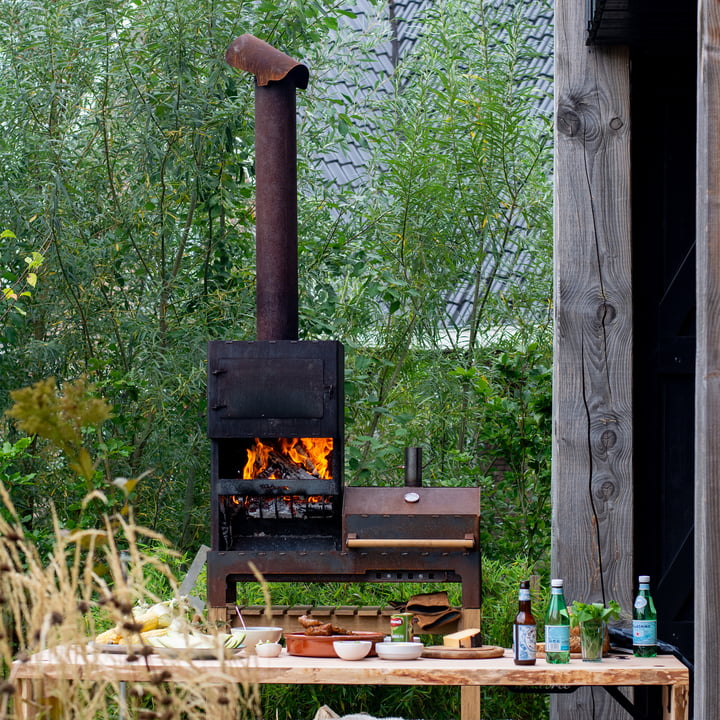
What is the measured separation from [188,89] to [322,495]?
215cm

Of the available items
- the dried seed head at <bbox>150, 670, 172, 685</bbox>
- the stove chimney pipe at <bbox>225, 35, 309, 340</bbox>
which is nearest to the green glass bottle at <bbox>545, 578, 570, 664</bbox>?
the stove chimney pipe at <bbox>225, 35, 309, 340</bbox>

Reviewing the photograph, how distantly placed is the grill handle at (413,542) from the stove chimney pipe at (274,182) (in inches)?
32.6

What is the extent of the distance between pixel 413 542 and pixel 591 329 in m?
0.98

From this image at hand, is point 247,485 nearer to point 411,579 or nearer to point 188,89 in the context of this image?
point 411,579

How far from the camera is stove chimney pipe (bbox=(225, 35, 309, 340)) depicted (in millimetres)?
4285

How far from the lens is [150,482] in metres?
5.21

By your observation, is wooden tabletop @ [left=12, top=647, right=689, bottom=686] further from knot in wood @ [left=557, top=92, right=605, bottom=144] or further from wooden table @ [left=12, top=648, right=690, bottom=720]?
knot in wood @ [left=557, top=92, right=605, bottom=144]

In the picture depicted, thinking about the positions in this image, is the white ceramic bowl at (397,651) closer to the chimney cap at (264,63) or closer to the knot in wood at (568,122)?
the knot in wood at (568,122)

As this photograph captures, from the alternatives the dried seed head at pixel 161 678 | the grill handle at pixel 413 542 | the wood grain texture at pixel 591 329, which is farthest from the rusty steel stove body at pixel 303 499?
the dried seed head at pixel 161 678

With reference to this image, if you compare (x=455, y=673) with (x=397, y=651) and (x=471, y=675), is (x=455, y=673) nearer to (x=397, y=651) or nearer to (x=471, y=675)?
(x=471, y=675)

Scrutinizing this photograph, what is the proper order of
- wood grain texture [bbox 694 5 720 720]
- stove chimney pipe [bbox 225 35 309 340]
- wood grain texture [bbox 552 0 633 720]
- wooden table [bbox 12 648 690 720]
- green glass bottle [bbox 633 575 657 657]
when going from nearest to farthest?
wood grain texture [bbox 694 5 720 720] < wooden table [bbox 12 648 690 720] < green glass bottle [bbox 633 575 657 657] < wood grain texture [bbox 552 0 633 720] < stove chimney pipe [bbox 225 35 309 340]

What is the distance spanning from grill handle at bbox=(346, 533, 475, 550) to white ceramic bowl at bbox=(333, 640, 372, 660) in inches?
29.8

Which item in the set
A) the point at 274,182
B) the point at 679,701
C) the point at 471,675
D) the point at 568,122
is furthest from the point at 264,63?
the point at 679,701

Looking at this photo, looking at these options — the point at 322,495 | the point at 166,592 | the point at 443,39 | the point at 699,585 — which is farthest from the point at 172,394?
the point at 699,585
